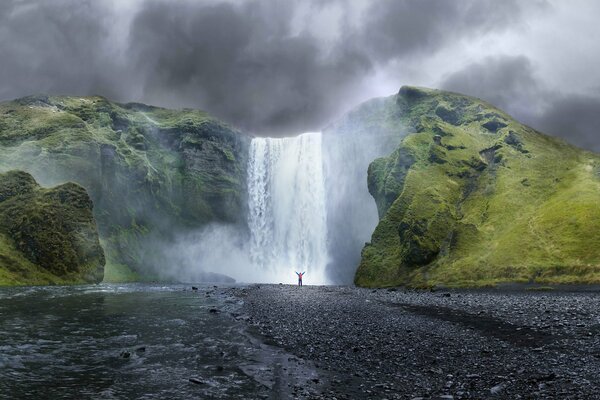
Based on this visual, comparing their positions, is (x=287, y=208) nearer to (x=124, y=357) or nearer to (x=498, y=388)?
(x=124, y=357)

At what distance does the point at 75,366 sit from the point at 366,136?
14155cm

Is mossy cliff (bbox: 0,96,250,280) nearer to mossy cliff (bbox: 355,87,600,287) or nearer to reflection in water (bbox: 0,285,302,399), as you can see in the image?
mossy cliff (bbox: 355,87,600,287)

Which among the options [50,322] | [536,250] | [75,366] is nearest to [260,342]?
[75,366]

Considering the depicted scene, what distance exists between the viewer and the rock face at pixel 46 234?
316 ft

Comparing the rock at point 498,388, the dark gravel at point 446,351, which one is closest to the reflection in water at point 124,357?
the dark gravel at point 446,351

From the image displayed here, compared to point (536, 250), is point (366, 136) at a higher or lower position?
higher

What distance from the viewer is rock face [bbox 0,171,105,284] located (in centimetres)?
9625

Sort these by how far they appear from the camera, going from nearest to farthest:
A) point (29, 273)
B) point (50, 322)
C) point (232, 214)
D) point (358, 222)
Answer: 1. point (50, 322)
2. point (29, 273)
3. point (358, 222)
4. point (232, 214)

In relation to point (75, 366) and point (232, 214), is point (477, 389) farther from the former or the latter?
point (232, 214)

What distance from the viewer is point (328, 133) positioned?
15762cm

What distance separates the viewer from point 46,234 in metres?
104

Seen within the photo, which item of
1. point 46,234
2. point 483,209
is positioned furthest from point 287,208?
point 46,234

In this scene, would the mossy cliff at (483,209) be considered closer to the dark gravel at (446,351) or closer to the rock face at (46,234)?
the dark gravel at (446,351)

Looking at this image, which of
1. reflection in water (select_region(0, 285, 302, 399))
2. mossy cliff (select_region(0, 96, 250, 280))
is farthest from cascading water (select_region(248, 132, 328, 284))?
reflection in water (select_region(0, 285, 302, 399))
